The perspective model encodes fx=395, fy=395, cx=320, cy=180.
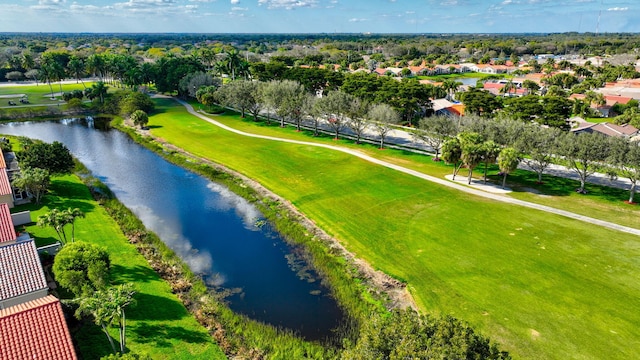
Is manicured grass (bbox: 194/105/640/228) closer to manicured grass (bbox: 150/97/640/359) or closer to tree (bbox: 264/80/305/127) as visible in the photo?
manicured grass (bbox: 150/97/640/359)

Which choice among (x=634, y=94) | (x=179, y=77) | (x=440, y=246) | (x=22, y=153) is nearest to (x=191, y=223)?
(x=22, y=153)

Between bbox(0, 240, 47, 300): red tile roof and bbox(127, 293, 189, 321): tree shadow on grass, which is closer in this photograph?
bbox(0, 240, 47, 300): red tile roof

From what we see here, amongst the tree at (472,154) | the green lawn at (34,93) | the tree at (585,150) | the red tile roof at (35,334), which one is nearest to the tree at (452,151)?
the tree at (472,154)

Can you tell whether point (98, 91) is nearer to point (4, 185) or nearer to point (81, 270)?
point (4, 185)

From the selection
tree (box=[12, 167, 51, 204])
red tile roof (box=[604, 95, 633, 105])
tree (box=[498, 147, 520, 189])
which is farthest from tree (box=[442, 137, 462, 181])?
red tile roof (box=[604, 95, 633, 105])

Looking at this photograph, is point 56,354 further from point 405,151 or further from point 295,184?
point 405,151

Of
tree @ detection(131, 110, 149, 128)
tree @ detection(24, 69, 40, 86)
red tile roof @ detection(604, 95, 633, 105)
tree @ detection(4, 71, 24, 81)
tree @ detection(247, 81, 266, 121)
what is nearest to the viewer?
tree @ detection(131, 110, 149, 128)
